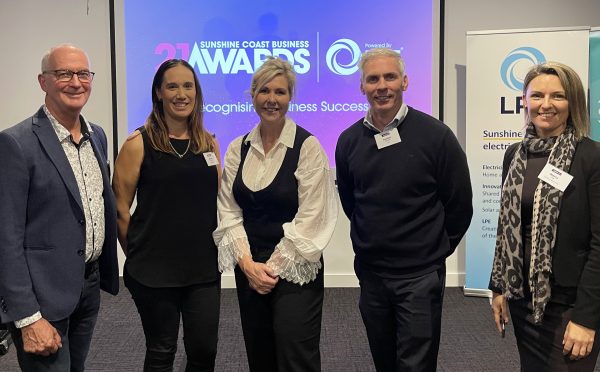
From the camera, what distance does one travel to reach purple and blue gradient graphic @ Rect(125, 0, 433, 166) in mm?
4691

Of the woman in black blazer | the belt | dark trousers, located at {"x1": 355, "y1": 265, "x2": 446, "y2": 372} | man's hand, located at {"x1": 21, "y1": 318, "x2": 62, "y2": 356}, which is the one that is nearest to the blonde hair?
the woman in black blazer

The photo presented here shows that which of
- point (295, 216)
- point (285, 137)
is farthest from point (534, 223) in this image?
point (285, 137)

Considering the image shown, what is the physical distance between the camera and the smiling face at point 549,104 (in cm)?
173

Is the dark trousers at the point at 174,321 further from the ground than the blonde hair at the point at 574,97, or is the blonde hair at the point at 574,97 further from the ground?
the blonde hair at the point at 574,97

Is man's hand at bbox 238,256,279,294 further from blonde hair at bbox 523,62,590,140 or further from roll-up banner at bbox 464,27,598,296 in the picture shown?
roll-up banner at bbox 464,27,598,296

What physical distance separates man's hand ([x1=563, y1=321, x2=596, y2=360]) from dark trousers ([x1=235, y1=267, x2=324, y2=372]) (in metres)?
0.88

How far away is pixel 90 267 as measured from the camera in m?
1.94

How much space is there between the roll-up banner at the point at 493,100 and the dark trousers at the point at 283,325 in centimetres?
281

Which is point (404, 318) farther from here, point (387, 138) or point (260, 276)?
point (387, 138)

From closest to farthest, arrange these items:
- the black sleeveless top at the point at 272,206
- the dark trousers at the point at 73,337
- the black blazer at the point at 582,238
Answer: the black blazer at the point at 582,238 → the dark trousers at the point at 73,337 → the black sleeveless top at the point at 272,206

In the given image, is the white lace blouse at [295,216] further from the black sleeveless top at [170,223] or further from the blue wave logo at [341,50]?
the blue wave logo at [341,50]

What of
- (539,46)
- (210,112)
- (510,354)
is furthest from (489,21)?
(510,354)

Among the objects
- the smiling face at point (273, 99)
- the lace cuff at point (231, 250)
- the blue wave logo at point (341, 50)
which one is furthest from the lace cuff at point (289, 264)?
the blue wave logo at point (341, 50)

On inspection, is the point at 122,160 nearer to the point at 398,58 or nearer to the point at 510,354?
the point at 398,58
